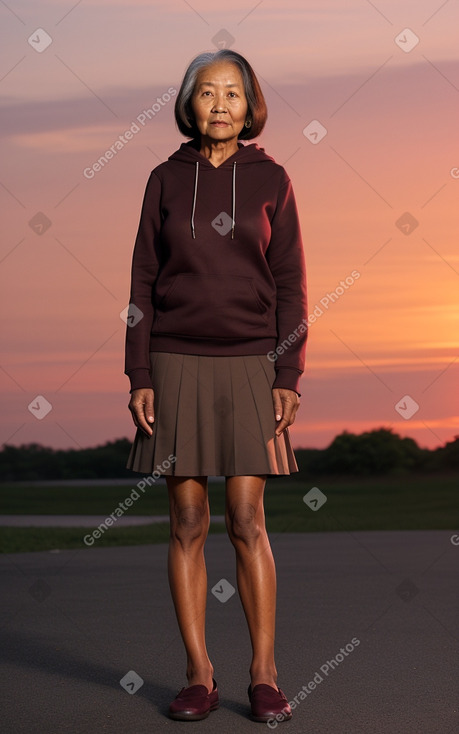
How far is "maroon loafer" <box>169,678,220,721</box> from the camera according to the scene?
383 cm

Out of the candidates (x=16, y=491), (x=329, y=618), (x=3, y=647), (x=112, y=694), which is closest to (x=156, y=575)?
(x=329, y=618)

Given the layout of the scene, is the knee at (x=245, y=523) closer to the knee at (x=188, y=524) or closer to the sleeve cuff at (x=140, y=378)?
the knee at (x=188, y=524)

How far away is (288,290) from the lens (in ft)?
13.3

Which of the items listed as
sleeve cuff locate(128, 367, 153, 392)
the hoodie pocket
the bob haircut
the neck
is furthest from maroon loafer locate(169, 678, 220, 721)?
the bob haircut

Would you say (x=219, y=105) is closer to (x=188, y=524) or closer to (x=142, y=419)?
(x=142, y=419)

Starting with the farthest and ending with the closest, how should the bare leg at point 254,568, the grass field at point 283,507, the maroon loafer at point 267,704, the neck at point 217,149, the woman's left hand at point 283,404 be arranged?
1. the grass field at point 283,507
2. the neck at point 217,149
3. the woman's left hand at point 283,404
4. the bare leg at point 254,568
5. the maroon loafer at point 267,704

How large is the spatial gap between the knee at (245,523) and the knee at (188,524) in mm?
124

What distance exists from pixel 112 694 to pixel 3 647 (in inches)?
50.8

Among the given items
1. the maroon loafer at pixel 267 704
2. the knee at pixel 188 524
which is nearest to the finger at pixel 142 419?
the knee at pixel 188 524

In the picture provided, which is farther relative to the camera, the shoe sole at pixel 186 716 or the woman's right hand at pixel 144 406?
the woman's right hand at pixel 144 406

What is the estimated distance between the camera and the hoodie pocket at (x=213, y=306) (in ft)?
12.9

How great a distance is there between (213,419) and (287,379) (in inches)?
12.2

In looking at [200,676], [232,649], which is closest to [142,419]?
[200,676]

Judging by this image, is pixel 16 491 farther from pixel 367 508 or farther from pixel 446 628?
pixel 446 628
